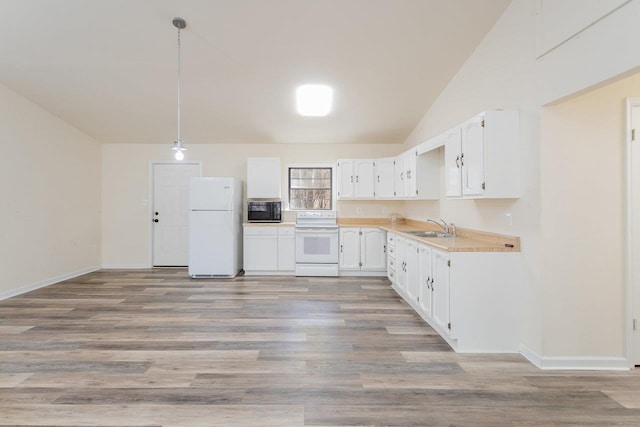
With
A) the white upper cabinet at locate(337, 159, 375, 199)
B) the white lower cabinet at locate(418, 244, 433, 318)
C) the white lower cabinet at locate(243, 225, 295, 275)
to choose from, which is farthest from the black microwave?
the white lower cabinet at locate(418, 244, 433, 318)

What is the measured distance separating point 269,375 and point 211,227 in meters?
3.38

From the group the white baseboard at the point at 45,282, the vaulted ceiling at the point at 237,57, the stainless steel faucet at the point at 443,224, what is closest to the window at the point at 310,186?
the vaulted ceiling at the point at 237,57

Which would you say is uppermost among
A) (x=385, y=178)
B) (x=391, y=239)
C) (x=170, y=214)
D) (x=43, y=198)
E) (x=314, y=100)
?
(x=314, y=100)

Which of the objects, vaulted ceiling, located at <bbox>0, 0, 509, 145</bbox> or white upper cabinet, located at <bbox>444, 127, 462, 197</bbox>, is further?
white upper cabinet, located at <bbox>444, 127, 462, 197</bbox>

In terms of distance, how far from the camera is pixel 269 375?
2244 mm

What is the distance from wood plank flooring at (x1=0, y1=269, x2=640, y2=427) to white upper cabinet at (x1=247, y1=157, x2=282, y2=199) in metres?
2.37

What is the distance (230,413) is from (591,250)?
2.78 metres

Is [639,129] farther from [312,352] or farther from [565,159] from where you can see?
[312,352]

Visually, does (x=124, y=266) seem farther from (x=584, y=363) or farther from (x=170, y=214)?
(x=584, y=363)

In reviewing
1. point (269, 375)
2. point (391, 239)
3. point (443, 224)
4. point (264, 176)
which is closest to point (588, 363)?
point (443, 224)

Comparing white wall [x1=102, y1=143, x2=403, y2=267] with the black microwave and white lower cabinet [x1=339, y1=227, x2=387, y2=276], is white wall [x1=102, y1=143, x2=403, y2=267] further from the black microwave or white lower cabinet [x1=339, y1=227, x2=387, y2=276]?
white lower cabinet [x1=339, y1=227, x2=387, y2=276]

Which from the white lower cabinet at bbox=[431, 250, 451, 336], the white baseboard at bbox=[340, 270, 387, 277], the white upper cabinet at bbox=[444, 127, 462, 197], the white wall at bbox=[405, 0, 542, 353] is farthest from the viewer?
the white baseboard at bbox=[340, 270, 387, 277]

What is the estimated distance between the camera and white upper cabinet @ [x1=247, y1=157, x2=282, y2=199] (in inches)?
217

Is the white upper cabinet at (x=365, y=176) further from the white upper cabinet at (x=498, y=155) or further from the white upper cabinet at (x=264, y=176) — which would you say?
the white upper cabinet at (x=498, y=155)
